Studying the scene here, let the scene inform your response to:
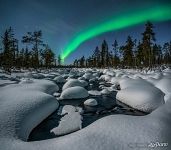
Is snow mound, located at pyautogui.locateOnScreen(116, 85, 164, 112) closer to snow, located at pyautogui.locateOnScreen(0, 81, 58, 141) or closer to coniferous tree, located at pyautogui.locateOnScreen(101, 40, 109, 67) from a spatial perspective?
snow, located at pyautogui.locateOnScreen(0, 81, 58, 141)

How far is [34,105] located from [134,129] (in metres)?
3.83

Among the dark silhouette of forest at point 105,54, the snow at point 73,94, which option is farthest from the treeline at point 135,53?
the snow at point 73,94

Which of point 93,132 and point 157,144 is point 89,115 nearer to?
point 93,132

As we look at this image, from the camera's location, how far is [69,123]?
241 inches

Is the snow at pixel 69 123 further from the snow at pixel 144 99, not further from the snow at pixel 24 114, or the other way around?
the snow at pixel 144 99

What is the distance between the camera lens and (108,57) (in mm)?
63781

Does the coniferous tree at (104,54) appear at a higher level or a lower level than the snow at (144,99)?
higher

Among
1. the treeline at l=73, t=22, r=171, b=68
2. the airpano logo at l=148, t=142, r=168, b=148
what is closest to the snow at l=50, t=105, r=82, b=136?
the airpano logo at l=148, t=142, r=168, b=148

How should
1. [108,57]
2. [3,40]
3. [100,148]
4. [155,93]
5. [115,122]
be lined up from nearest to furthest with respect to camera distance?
[100,148] < [115,122] < [155,93] < [3,40] < [108,57]

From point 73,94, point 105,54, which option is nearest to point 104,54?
point 105,54

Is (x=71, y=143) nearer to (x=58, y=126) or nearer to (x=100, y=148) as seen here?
(x=100, y=148)


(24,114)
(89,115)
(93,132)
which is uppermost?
(24,114)

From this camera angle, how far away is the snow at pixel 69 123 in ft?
18.2

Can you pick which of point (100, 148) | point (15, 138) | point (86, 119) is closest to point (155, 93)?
point (86, 119)
